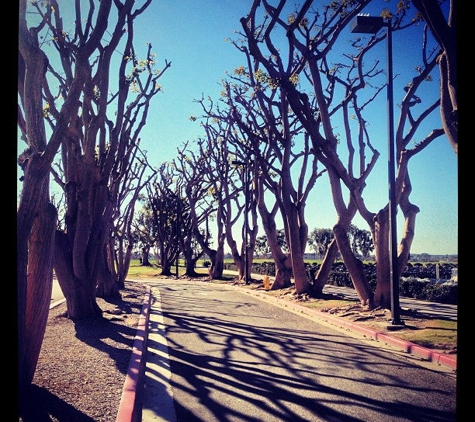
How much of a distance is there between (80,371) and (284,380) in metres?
2.92

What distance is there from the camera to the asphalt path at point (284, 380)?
16.0ft

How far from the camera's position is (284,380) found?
6.15 metres

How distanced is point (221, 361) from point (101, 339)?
2735 mm

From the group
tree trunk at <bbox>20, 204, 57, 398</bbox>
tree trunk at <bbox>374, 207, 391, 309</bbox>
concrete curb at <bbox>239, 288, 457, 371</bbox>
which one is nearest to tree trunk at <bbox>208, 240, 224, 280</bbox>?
concrete curb at <bbox>239, 288, 457, 371</bbox>

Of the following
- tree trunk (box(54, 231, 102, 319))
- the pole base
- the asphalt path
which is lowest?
the asphalt path

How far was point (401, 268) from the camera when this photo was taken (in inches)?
510

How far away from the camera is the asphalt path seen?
4.88 meters

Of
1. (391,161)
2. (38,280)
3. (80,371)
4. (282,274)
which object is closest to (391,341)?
(391,161)

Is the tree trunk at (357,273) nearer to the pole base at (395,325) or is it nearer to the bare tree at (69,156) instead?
the pole base at (395,325)

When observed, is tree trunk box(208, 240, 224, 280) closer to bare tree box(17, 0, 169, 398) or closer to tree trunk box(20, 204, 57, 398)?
bare tree box(17, 0, 169, 398)

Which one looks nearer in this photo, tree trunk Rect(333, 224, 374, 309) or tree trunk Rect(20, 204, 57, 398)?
tree trunk Rect(20, 204, 57, 398)

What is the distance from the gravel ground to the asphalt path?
20.1 inches
